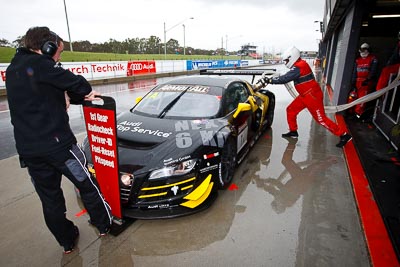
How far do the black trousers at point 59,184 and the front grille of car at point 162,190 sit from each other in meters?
0.37

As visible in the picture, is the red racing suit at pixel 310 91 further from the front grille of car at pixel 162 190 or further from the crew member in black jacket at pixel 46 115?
the crew member in black jacket at pixel 46 115

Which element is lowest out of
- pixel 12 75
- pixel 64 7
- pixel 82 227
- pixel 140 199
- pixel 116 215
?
pixel 82 227

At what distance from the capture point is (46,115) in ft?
6.09

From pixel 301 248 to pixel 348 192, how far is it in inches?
51.4

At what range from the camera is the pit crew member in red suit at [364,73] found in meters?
6.00

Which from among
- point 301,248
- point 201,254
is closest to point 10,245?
point 201,254

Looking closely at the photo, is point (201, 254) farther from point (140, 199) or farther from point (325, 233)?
point (325, 233)

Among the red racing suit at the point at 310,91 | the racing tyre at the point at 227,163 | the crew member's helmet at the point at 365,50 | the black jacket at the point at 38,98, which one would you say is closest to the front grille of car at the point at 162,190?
the racing tyre at the point at 227,163

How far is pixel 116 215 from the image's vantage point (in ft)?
8.01

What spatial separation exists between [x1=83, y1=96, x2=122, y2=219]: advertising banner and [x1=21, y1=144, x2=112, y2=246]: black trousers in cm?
13

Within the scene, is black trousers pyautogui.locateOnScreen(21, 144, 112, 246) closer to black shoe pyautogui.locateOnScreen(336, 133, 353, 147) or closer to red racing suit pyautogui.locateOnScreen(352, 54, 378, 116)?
black shoe pyautogui.locateOnScreen(336, 133, 353, 147)

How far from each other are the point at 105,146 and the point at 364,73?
630 centimetres

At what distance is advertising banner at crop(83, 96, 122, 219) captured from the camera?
212cm

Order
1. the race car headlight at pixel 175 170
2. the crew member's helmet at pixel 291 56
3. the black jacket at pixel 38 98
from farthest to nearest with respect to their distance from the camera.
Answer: the crew member's helmet at pixel 291 56
the race car headlight at pixel 175 170
the black jacket at pixel 38 98
